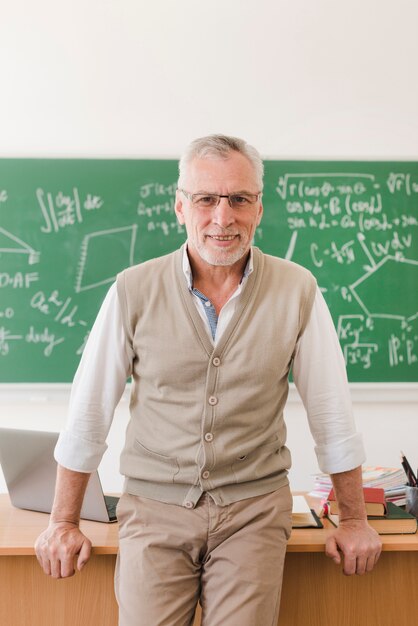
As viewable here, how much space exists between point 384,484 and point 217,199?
1.01m

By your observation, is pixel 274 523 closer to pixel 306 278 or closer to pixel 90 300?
pixel 306 278

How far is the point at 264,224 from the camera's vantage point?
3.37 meters

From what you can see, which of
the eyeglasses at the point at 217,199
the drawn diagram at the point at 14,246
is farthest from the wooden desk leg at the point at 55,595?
the drawn diagram at the point at 14,246

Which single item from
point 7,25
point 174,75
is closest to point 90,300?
point 174,75

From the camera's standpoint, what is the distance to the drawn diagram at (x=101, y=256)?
332 cm

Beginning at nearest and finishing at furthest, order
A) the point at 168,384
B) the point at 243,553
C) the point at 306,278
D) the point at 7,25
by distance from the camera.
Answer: the point at 243,553
the point at 168,384
the point at 306,278
the point at 7,25

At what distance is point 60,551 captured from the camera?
1614 millimetres

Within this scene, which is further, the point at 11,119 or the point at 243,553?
the point at 11,119

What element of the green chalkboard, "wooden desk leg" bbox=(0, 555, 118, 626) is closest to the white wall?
the green chalkboard

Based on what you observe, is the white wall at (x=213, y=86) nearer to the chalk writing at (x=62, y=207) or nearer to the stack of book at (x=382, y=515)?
the chalk writing at (x=62, y=207)

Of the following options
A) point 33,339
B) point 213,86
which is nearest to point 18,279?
point 33,339

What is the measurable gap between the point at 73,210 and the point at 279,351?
1.93 metres

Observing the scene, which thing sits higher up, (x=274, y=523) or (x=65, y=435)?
(x=65, y=435)

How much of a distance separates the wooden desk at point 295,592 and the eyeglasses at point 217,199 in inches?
33.4
